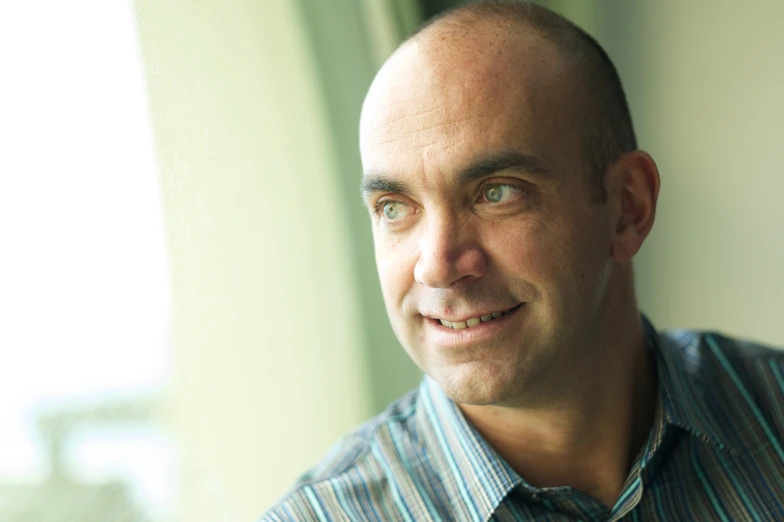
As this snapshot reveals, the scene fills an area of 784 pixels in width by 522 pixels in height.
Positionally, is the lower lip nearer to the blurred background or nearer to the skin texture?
the skin texture

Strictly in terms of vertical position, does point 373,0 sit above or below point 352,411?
above

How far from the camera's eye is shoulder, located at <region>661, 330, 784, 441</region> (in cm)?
154

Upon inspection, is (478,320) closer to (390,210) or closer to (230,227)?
(390,210)

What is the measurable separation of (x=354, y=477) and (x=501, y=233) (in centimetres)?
51

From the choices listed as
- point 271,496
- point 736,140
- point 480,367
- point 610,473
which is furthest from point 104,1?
point 736,140

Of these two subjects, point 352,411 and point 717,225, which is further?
point 717,225

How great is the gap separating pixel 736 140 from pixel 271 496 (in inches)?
66.0

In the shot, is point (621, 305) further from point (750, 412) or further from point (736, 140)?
point (736, 140)

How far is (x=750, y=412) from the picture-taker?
5.09 feet

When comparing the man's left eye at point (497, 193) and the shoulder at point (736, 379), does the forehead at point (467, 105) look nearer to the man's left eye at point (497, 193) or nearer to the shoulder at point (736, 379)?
the man's left eye at point (497, 193)

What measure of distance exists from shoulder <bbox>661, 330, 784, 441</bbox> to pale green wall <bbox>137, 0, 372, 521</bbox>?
2.54 ft

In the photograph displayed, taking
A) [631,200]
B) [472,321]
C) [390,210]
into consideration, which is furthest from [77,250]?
[631,200]

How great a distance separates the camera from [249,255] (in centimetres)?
166

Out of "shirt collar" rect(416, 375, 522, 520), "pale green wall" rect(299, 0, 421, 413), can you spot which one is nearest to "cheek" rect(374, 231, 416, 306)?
"shirt collar" rect(416, 375, 522, 520)
